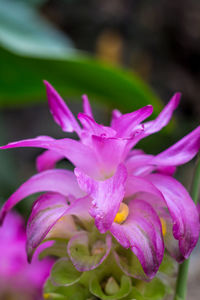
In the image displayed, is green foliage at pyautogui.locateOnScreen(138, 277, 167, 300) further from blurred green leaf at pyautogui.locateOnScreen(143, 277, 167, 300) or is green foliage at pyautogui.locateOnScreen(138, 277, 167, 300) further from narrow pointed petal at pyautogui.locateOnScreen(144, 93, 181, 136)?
narrow pointed petal at pyautogui.locateOnScreen(144, 93, 181, 136)

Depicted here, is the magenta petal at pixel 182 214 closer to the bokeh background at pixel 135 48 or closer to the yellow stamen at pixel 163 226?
the yellow stamen at pixel 163 226

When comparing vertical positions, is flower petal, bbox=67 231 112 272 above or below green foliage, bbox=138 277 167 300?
above

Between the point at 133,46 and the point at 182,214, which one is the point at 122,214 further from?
the point at 133,46

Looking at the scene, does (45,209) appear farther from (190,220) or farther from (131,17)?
(131,17)

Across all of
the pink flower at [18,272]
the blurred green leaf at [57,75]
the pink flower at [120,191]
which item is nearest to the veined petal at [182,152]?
the pink flower at [120,191]

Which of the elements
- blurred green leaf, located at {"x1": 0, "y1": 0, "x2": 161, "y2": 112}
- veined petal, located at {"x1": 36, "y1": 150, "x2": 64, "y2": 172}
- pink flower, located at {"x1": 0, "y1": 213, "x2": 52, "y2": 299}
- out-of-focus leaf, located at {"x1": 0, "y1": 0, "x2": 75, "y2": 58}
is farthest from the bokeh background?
veined petal, located at {"x1": 36, "y1": 150, "x2": 64, "y2": 172}

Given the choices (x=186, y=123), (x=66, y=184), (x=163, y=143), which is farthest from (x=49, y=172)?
(x=186, y=123)
